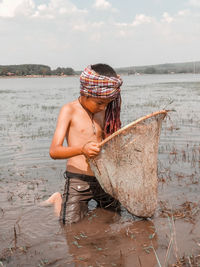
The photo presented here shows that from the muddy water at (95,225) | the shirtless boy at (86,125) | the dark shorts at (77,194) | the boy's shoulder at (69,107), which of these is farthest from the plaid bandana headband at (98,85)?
the dark shorts at (77,194)

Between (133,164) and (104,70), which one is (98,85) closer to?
(104,70)

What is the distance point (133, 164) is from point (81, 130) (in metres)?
0.66

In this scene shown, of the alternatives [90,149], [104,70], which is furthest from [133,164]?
[104,70]

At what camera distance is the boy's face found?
3.17 m

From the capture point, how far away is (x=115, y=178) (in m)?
3.15

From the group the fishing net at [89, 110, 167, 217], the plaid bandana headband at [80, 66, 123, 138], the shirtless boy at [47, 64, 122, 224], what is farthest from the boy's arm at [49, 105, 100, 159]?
the plaid bandana headband at [80, 66, 123, 138]

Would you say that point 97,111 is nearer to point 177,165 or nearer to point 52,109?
point 177,165

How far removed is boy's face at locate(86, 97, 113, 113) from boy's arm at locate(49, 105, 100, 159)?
0.20m

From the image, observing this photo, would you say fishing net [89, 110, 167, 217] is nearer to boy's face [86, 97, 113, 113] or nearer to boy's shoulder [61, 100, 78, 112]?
boy's face [86, 97, 113, 113]

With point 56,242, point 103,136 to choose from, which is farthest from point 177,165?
point 56,242

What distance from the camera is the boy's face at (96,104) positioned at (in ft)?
10.4

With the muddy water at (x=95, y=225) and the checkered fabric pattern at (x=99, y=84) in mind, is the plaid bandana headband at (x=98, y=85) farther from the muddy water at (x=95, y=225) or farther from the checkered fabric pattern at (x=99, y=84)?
the muddy water at (x=95, y=225)

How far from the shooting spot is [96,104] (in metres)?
3.23

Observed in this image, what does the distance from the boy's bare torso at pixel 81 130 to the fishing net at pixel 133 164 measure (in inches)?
14.5
